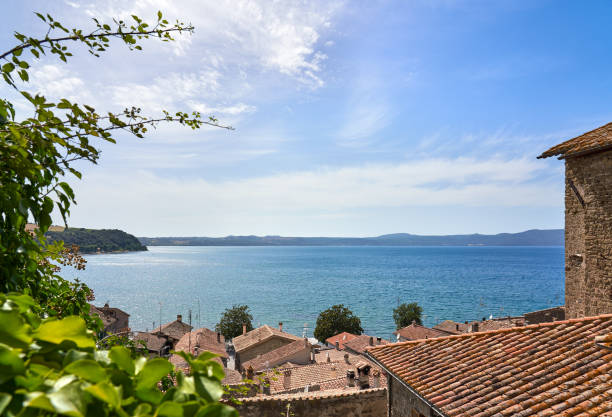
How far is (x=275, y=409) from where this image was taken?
32.6 feet

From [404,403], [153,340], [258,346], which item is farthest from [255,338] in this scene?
[404,403]

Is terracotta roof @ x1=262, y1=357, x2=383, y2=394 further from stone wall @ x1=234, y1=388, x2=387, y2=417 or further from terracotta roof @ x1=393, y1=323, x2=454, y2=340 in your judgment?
terracotta roof @ x1=393, y1=323, x2=454, y2=340

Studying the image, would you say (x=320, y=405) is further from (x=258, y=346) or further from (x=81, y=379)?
(x=258, y=346)

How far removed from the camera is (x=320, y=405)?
10.3m

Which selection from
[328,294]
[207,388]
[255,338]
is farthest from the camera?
[328,294]

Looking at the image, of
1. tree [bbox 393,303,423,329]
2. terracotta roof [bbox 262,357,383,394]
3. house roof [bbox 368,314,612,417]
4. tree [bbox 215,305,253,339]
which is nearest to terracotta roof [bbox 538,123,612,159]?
house roof [bbox 368,314,612,417]

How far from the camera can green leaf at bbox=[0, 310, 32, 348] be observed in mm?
1001

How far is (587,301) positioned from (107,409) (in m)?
13.2

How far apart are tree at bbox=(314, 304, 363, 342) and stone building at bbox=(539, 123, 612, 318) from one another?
52858mm

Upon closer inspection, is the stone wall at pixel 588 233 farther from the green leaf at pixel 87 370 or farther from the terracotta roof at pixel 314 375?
the terracotta roof at pixel 314 375

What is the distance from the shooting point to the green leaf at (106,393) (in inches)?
34.1

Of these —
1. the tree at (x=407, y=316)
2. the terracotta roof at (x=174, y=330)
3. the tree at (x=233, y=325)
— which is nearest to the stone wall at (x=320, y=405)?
the terracotta roof at (x=174, y=330)

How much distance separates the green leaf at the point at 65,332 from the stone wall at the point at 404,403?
7.62 m

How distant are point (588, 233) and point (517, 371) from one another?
239 inches
